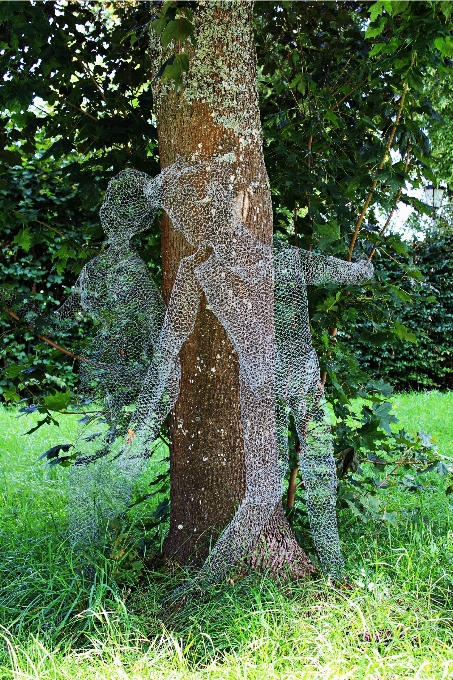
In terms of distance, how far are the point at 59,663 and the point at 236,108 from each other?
178cm

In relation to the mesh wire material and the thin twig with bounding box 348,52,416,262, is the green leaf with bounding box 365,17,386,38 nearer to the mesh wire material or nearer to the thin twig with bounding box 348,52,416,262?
the thin twig with bounding box 348,52,416,262

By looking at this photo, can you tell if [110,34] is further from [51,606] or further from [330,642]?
[330,642]

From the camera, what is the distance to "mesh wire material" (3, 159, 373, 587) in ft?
6.79

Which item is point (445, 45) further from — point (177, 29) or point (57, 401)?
point (57, 401)

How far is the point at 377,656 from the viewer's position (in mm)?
1731

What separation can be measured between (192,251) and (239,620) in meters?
1.16

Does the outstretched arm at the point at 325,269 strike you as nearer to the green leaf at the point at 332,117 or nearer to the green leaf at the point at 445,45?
the green leaf at the point at 332,117

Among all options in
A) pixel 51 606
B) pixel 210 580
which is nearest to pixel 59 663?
pixel 51 606

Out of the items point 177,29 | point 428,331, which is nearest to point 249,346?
point 177,29

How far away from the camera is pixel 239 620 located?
74.6 inches

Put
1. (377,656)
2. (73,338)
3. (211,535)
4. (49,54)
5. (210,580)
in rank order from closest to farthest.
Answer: (377,656)
(210,580)
(211,535)
(49,54)
(73,338)

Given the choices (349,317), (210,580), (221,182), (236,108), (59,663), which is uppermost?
(236,108)

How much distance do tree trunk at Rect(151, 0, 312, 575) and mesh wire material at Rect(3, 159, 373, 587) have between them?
0.08 metres

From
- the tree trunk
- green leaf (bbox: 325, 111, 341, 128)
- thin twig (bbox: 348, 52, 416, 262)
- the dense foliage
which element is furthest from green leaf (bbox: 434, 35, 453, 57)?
the dense foliage
